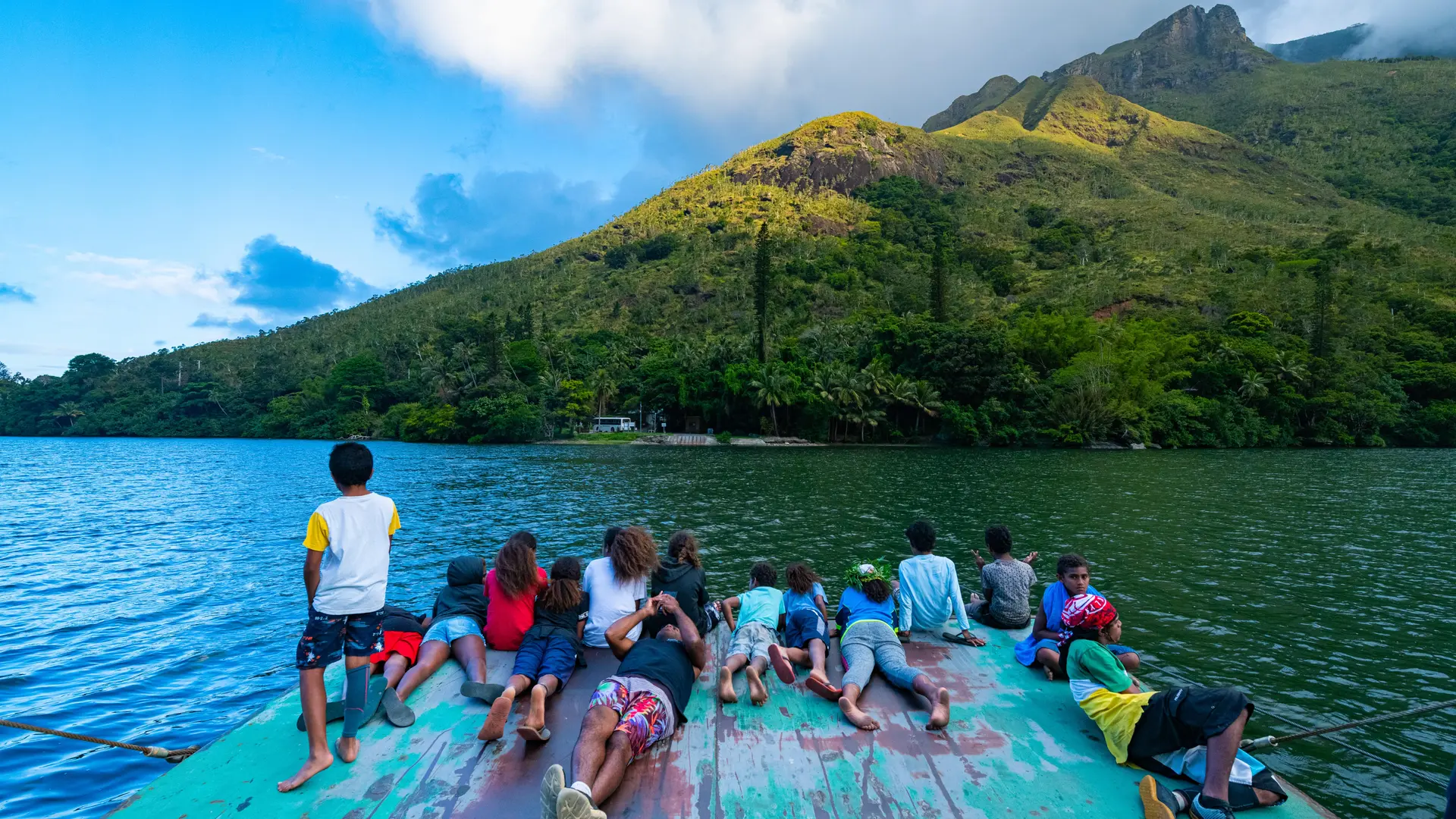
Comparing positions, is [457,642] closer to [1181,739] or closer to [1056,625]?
[1056,625]

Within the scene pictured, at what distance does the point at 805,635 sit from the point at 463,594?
3713 millimetres

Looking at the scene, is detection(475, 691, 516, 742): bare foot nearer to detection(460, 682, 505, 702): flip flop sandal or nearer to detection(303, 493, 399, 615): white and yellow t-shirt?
detection(460, 682, 505, 702): flip flop sandal

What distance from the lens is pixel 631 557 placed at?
6.13 meters

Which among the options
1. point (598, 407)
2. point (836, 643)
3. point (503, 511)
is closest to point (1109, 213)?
point (598, 407)

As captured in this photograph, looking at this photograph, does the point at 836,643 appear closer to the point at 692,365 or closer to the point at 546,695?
the point at 546,695

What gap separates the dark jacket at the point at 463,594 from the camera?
706 cm

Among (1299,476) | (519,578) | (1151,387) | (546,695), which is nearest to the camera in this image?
(546,695)

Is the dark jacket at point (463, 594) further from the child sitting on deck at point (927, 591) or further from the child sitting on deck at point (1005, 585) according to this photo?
the child sitting on deck at point (1005, 585)

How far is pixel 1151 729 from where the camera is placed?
454 centimetres

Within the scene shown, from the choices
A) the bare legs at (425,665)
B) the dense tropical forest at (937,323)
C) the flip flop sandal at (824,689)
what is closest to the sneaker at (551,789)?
the flip flop sandal at (824,689)

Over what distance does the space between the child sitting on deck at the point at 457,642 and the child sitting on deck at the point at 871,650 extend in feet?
9.99

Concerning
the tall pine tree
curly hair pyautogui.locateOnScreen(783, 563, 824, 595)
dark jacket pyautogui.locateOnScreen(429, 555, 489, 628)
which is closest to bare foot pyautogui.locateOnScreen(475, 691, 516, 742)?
dark jacket pyautogui.locateOnScreen(429, 555, 489, 628)

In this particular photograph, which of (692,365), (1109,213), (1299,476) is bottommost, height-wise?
(1299,476)

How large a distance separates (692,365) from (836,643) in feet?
245
